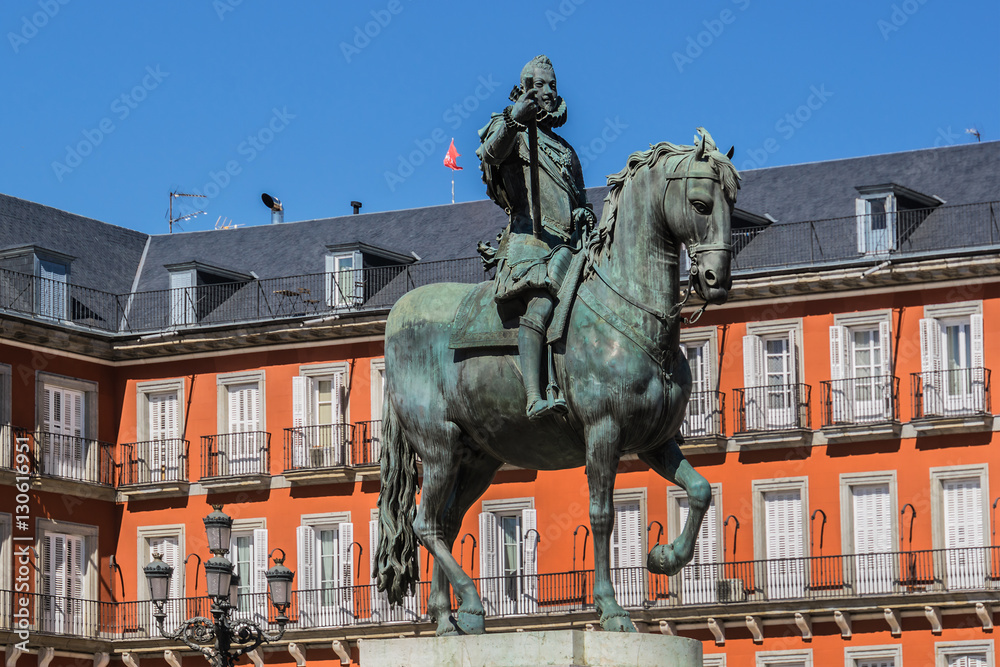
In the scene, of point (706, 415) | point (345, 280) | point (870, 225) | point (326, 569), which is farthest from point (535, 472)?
point (870, 225)

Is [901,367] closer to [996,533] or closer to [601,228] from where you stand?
[996,533]

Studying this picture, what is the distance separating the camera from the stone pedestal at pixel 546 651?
12805mm

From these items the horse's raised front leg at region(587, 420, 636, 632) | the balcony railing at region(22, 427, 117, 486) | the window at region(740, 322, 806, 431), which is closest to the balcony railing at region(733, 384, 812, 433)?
the window at region(740, 322, 806, 431)

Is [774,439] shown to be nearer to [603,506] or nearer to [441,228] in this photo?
[441,228]

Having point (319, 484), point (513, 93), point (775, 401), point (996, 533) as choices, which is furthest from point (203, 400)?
point (513, 93)

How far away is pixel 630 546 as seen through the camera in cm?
4962

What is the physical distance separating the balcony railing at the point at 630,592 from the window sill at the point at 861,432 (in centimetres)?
259

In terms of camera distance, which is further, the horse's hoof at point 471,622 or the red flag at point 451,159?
the red flag at point 451,159

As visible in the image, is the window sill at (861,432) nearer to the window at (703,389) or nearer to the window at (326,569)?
the window at (703,389)

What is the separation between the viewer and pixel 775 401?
48.8 metres

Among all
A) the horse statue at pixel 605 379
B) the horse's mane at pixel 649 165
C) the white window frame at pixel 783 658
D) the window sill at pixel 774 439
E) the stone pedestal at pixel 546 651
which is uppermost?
the window sill at pixel 774 439

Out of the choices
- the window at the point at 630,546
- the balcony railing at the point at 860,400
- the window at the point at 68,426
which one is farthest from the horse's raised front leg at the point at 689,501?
the window at the point at 68,426

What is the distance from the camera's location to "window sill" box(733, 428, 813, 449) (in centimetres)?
4819

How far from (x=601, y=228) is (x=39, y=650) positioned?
39604 millimetres
